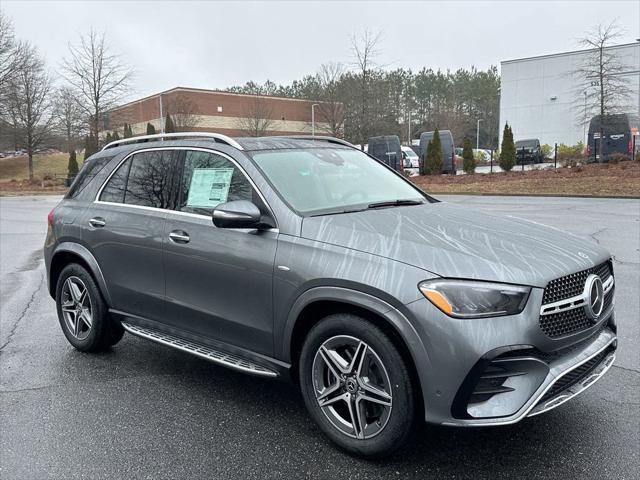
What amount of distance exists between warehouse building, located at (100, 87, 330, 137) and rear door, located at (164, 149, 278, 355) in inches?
2000

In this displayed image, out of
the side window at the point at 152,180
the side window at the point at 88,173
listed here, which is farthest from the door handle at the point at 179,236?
the side window at the point at 88,173

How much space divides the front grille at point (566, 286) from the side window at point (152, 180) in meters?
2.59

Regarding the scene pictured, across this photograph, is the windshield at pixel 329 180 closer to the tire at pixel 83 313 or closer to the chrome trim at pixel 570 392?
the chrome trim at pixel 570 392

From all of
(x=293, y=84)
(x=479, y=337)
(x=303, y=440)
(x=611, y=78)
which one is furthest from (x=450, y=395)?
(x=293, y=84)

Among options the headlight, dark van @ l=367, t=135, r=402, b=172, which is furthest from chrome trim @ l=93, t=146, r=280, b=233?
dark van @ l=367, t=135, r=402, b=172

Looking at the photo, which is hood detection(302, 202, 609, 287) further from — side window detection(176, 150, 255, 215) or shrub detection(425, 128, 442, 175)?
shrub detection(425, 128, 442, 175)

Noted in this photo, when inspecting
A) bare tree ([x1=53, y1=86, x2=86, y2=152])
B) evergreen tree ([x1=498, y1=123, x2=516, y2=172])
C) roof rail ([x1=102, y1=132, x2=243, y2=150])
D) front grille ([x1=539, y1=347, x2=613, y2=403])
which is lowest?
front grille ([x1=539, y1=347, x2=613, y2=403])

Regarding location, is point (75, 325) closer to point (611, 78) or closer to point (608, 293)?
point (608, 293)

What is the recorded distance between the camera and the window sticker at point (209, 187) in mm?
3777

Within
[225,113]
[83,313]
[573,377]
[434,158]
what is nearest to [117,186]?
[83,313]

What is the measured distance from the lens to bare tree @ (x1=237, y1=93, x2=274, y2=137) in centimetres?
5878

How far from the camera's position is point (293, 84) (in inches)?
3538

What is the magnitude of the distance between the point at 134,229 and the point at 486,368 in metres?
2.78

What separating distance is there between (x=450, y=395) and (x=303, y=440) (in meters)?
1.07
